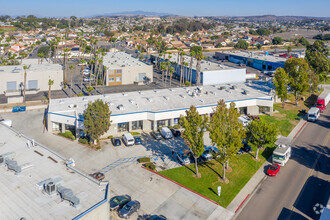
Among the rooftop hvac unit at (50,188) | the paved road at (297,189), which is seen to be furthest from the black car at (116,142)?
the paved road at (297,189)

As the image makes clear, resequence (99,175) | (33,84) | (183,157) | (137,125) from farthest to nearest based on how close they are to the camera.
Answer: (33,84)
(137,125)
(183,157)
(99,175)

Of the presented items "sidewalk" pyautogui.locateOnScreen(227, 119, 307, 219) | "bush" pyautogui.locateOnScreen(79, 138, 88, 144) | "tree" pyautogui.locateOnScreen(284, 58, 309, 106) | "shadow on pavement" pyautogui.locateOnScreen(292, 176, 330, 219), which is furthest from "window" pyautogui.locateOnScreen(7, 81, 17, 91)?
"tree" pyautogui.locateOnScreen(284, 58, 309, 106)

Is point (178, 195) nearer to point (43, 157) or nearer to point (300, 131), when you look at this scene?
point (43, 157)

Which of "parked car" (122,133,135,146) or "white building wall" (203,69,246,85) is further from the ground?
"white building wall" (203,69,246,85)

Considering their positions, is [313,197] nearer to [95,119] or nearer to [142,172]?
[142,172]

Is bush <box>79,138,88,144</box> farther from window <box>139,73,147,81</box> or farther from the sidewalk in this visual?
window <box>139,73,147,81</box>

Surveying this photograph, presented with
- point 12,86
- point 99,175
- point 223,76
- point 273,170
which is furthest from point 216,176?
point 12,86

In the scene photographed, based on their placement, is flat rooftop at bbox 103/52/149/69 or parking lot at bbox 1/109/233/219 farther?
flat rooftop at bbox 103/52/149/69

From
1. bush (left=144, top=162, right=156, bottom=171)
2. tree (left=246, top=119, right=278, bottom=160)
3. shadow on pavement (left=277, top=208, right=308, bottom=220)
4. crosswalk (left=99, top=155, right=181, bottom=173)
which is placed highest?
tree (left=246, top=119, right=278, bottom=160)
